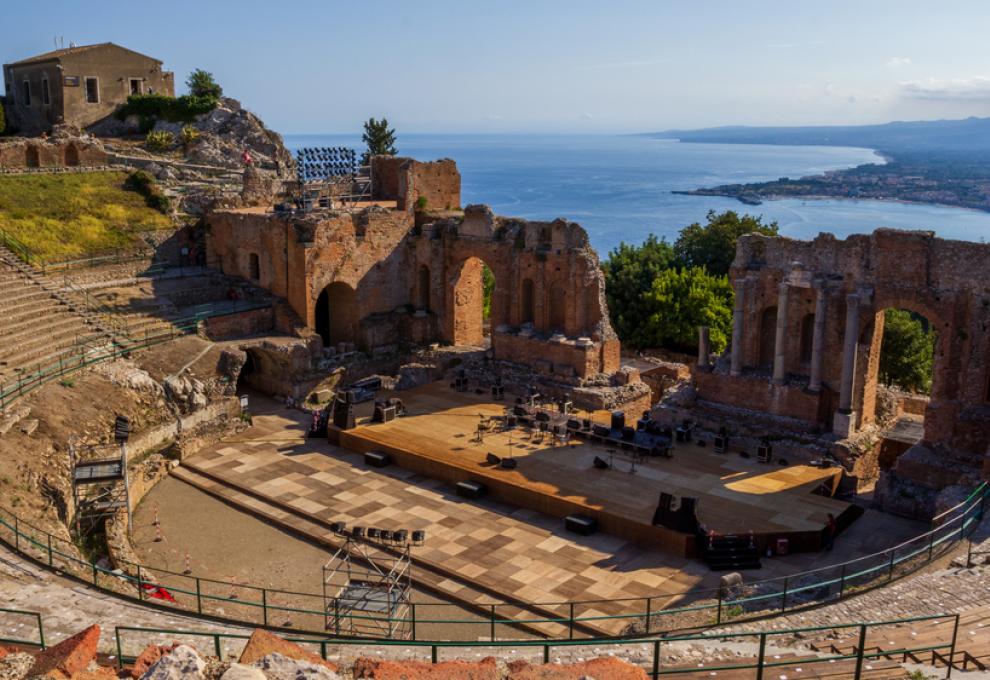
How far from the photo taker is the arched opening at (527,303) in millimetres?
37656

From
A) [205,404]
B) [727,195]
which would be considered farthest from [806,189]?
[205,404]

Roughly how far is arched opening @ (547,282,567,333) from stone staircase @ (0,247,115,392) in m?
17.2

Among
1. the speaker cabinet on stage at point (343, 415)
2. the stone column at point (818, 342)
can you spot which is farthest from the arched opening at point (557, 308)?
the stone column at point (818, 342)

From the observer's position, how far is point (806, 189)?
169 meters

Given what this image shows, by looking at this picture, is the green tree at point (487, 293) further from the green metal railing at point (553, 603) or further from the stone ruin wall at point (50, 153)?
the green metal railing at point (553, 603)

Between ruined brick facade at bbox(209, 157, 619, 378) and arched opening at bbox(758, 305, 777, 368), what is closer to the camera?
arched opening at bbox(758, 305, 777, 368)

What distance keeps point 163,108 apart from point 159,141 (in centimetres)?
499

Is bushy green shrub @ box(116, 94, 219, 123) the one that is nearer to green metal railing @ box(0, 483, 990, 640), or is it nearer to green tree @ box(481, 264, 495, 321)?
green tree @ box(481, 264, 495, 321)

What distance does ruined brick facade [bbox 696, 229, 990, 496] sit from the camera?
84.7 ft

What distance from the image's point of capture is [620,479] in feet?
87.4

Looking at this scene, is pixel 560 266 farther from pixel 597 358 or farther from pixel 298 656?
pixel 298 656

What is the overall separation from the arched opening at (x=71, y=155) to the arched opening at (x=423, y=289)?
2505 centimetres

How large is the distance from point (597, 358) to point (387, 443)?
32.5 ft

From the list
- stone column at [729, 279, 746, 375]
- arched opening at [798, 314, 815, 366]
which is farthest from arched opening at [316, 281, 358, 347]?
arched opening at [798, 314, 815, 366]
